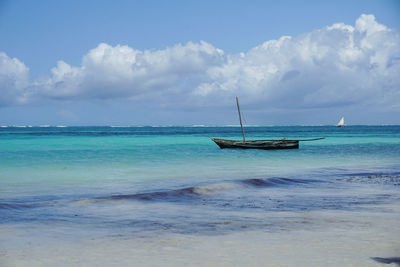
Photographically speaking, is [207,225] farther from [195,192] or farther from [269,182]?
Answer: [269,182]

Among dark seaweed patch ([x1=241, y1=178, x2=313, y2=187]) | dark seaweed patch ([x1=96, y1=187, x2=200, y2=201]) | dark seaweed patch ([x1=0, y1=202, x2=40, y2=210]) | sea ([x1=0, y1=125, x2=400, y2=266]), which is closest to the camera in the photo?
sea ([x1=0, y1=125, x2=400, y2=266])

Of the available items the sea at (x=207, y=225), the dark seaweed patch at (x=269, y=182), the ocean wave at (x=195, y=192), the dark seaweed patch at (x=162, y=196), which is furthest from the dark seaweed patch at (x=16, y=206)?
the dark seaweed patch at (x=269, y=182)

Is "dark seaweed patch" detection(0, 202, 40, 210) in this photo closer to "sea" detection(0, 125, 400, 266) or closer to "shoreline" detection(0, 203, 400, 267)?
"sea" detection(0, 125, 400, 266)

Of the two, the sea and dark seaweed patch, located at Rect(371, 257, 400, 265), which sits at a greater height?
dark seaweed patch, located at Rect(371, 257, 400, 265)

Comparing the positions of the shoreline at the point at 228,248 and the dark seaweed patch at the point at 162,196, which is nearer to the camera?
the shoreline at the point at 228,248

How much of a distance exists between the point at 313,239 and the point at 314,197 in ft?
16.1

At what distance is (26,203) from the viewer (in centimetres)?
1108

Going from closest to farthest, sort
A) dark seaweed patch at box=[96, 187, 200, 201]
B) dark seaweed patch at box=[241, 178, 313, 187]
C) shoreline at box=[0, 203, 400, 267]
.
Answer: shoreline at box=[0, 203, 400, 267], dark seaweed patch at box=[96, 187, 200, 201], dark seaweed patch at box=[241, 178, 313, 187]

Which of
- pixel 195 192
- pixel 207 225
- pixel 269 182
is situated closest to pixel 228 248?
pixel 207 225

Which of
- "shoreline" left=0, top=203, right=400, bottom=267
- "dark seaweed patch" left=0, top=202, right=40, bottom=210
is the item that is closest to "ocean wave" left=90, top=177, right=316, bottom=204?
"dark seaweed patch" left=0, top=202, right=40, bottom=210

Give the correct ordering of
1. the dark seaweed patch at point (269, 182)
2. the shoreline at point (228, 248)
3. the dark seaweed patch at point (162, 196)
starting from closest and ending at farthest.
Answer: the shoreline at point (228, 248)
the dark seaweed patch at point (162, 196)
the dark seaweed patch at point (269, 182)

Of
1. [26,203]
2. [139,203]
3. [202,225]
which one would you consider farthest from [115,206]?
[202,225]

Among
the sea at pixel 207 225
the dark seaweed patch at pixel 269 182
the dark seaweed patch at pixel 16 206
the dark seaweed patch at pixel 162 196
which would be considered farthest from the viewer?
the dark seaweed patch at pixel 269 182

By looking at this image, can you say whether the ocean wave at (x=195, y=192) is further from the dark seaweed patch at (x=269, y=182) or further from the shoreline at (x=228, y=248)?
the shoreline at (x=228, y=248)
